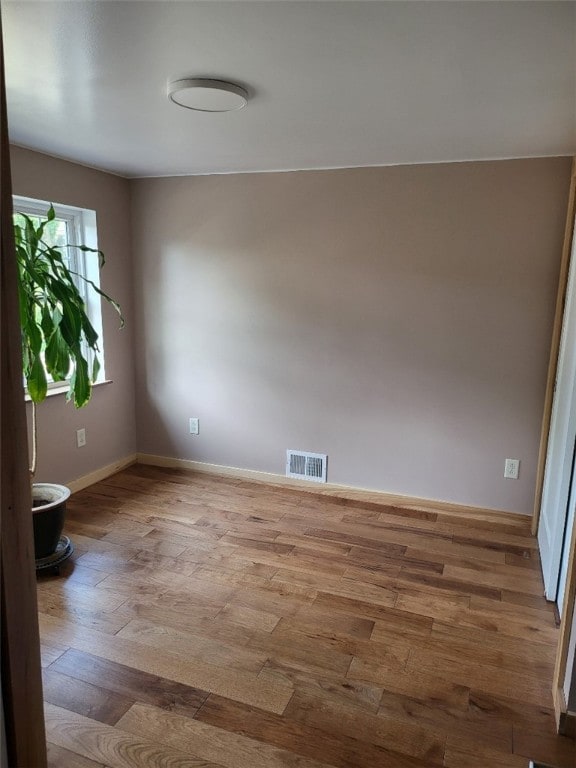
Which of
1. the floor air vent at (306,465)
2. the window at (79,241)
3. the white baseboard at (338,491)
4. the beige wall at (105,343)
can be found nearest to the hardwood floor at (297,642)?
the white baseboard at (338,491)

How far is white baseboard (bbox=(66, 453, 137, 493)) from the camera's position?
354 cm

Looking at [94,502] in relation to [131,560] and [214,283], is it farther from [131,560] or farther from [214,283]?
[214,283]

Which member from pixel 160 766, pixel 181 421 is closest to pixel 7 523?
pixel 160 766

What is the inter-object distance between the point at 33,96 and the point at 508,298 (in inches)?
101

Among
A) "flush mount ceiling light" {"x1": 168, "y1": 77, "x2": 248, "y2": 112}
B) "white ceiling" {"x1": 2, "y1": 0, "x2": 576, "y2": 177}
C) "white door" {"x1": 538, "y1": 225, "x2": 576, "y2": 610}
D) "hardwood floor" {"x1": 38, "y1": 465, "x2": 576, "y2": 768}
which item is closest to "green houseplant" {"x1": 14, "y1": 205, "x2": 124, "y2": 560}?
"hardwood floor" {"x1": 38, "y1": 465, "x2": 576, "y2": 768}

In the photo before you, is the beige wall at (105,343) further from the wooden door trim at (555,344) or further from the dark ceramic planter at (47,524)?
the wooden door trim at (555,344)

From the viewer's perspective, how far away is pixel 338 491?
3.57 metres

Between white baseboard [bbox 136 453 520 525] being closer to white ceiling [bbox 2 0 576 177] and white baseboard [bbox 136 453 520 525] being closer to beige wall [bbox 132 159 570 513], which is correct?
beige wall [bbox 132 159 570 513]

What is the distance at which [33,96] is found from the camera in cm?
208

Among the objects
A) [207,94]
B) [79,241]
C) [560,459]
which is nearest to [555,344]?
[560,459]

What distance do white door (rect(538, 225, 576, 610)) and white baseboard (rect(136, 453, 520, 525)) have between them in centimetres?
36

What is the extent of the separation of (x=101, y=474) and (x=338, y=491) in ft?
5.63

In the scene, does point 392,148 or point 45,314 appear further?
point 392,148

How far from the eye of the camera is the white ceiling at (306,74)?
1.41m
